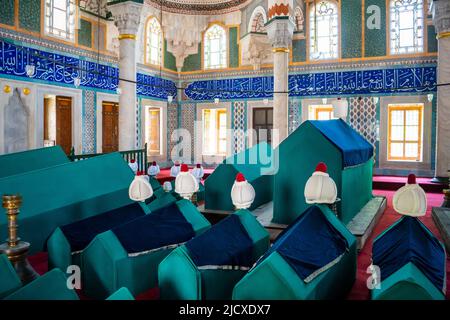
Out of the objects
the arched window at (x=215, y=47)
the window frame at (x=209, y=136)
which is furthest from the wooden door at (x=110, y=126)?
the arched window at (x=215, y=47)

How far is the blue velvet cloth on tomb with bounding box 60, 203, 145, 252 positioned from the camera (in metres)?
2.15

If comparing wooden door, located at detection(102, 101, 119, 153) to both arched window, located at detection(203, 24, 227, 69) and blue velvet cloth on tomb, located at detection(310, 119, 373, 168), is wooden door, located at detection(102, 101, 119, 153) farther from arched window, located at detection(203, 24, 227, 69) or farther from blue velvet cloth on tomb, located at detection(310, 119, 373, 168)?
blue velvet cloth on tomb, located at detection(310, 119, 373, 168)

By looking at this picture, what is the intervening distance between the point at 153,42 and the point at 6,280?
7.92m

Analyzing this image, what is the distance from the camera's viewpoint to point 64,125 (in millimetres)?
6781

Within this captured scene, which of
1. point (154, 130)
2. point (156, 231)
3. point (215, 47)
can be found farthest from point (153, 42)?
point (156, 231)

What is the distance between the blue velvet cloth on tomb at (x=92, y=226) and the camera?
7.06 feet

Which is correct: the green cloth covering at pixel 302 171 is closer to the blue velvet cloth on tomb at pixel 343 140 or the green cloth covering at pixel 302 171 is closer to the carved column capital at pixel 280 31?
the blue velvet cloth on tomb at pixel 343 140

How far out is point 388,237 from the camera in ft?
6.72

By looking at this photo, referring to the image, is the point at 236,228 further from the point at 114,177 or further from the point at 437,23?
the point at 437,23

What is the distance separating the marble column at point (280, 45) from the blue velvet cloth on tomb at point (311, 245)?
5.14 meters

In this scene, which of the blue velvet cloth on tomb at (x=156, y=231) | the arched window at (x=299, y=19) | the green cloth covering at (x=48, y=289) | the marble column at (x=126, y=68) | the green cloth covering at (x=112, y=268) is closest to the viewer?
the green cloth covering at (x=48, y=289)

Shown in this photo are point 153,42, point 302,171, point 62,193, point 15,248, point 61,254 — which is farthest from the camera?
point 153,42

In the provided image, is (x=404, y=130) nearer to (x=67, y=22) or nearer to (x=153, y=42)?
(x=153, y=42)
